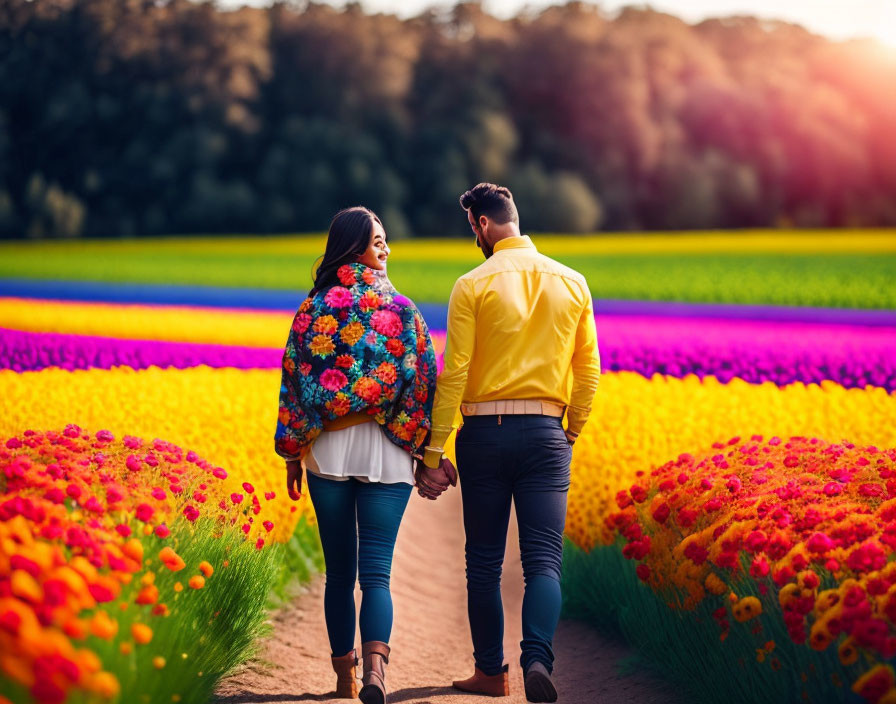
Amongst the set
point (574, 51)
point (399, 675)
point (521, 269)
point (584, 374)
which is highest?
point (574, 51)

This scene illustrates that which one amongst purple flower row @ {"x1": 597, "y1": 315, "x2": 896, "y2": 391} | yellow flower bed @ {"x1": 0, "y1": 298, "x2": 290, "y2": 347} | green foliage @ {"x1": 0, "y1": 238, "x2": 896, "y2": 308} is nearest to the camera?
purple flower row @ {"x1": 597, "y1": 315, "x2": 896, "y2": 391}

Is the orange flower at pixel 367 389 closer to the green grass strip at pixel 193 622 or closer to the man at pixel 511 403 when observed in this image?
the man at pixel 511 403

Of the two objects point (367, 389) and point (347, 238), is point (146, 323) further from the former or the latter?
point (367, 389)

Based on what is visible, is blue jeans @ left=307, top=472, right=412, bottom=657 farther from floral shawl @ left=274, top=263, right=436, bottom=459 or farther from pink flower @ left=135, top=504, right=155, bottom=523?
pink flower @ left=135, top=504, right=155, bottom=523

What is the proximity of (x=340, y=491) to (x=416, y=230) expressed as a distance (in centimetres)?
3279

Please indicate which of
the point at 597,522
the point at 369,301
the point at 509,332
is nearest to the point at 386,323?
the point at 369,301

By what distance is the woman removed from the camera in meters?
3.98

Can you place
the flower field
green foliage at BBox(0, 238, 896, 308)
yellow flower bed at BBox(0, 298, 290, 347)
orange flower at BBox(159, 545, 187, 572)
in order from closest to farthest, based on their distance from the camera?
the flower field, orange flower at BBox(159, 545, 187, 572), yellow flower bed at BBox(0, 298, 290, 347), green foliage at BBox(0, 238, 896, 308)

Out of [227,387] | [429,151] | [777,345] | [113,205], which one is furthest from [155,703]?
[429,151]

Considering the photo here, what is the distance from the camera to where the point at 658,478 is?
520cm

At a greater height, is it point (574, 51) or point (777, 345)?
point (574, 51)

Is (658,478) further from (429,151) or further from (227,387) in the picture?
(429,151)

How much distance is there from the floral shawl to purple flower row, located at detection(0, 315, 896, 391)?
256 inches

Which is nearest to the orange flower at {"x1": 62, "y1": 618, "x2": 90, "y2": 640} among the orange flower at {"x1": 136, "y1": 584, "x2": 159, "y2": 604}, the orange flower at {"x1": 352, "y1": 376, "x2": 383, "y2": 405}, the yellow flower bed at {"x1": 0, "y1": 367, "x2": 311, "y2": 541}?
the orange flower at {"x1": 136, "y1": 584, "x2": 159, "y2": 604}
